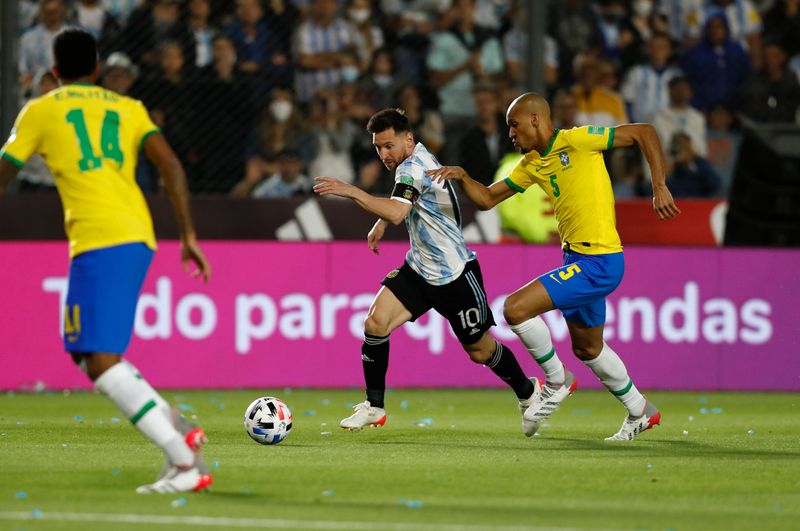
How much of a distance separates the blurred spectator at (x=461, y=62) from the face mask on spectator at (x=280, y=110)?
5.28ft

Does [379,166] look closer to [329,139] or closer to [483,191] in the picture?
[329,139]

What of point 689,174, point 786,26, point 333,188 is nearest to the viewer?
point 333,188

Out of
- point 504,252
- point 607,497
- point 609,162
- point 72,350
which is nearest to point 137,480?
point 72,350

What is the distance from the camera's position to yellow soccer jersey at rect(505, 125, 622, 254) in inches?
356

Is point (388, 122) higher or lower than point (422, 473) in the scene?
higher

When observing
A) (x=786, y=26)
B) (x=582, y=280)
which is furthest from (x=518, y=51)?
(x=582, y=280)

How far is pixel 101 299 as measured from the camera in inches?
251

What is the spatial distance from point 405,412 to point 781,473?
14.5 feet

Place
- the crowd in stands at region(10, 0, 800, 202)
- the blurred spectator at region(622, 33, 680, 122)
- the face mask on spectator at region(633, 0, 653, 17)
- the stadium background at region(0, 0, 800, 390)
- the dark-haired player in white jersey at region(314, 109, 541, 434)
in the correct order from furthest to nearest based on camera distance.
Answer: the face mask on spectator at region(633, 0, 653, 17)
the blurred spectator at region(622, 33, 680, 122)
the crowd in stands at region(10, 0, 800, 202)
the stadium background at region(0, 0, 800, 390)
the dark-haired player in white jersey at region(314, 109, 541, 434)

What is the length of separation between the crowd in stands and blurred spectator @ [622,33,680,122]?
16mm

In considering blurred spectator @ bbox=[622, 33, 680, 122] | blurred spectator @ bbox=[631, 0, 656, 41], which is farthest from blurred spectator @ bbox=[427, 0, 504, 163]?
blurred spectator @ bbox=[631, 0, 656, 41]

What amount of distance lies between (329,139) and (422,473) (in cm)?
816

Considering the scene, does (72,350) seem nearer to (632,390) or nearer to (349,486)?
(349,486)

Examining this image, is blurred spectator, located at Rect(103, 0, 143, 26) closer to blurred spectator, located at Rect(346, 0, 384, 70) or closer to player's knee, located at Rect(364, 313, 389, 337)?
blurred spectator, located at Rect(346, 0, 384, 70)
